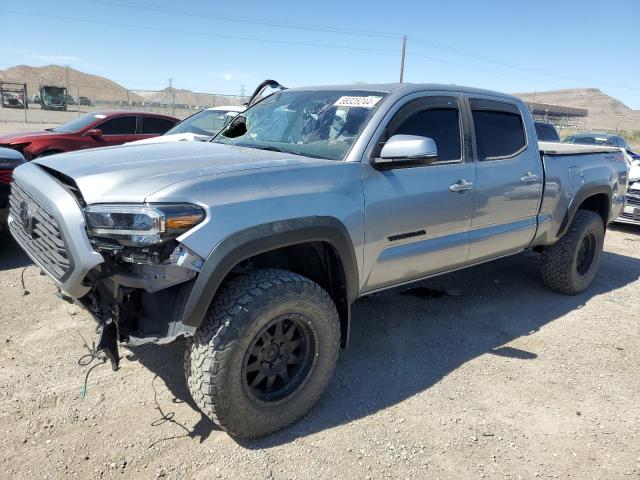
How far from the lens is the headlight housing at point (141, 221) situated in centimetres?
225

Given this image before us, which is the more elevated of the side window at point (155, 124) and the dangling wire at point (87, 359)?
the side window at point (155, 124)

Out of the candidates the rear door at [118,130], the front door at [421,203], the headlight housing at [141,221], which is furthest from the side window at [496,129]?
the rear door at [118,130]

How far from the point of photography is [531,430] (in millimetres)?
2975

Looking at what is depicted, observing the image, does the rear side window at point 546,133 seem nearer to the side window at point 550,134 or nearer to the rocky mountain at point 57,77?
the side window at point 550,134

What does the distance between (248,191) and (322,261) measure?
74 cm

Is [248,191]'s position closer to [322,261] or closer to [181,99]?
[322,261]

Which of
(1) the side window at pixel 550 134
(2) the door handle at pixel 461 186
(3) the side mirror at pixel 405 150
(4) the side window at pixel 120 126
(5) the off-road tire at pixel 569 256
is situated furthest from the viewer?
(1) the side window at pixel 550 134

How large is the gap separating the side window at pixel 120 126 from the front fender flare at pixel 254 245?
314 inches

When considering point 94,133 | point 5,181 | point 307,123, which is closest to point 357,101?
point 307,123

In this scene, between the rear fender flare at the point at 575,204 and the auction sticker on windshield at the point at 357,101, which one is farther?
the rear fender flare at the point at 575,204

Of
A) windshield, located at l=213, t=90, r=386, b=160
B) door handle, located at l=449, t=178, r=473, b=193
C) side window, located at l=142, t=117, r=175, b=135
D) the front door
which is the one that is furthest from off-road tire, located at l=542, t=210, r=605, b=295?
side window, located at l=142, t=117, r=175, b=135

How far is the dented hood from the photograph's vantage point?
7.85 ft

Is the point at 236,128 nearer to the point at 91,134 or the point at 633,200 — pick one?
the point at 91,134

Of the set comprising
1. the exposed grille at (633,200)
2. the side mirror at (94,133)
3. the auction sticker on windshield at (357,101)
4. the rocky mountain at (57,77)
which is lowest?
the exposed grille at (633,200)
